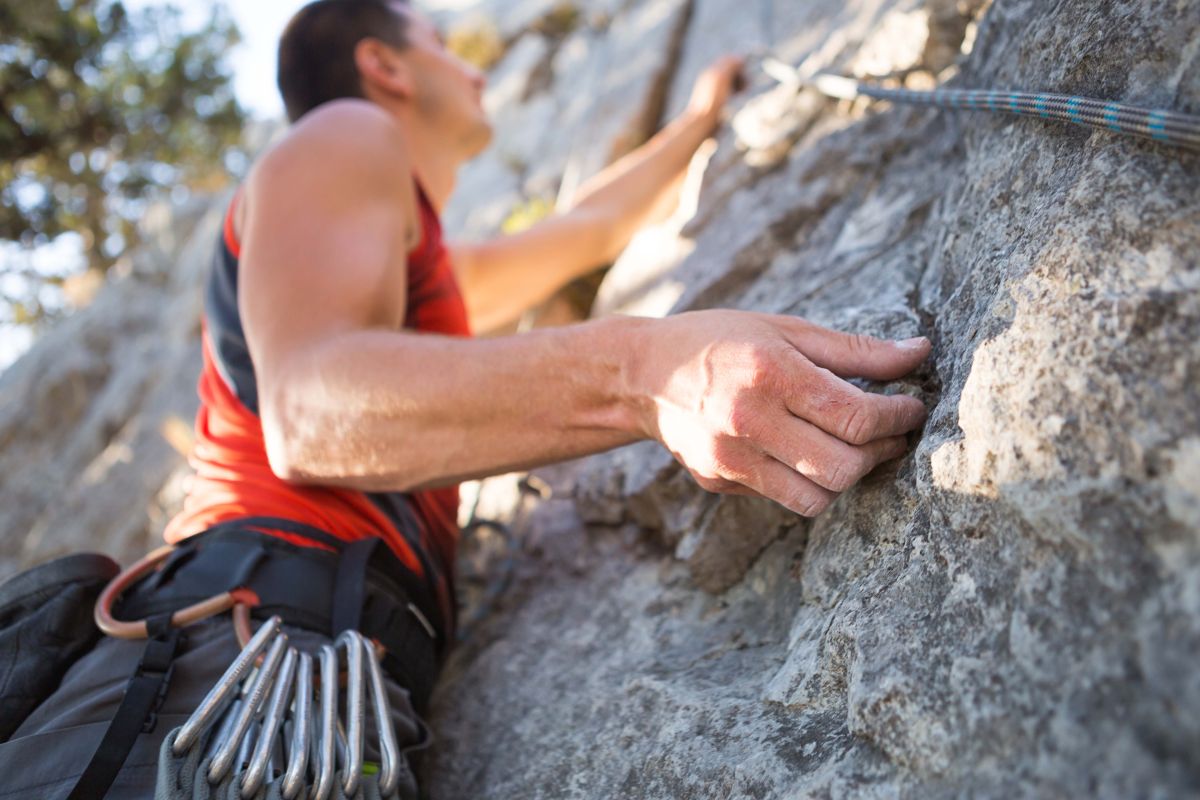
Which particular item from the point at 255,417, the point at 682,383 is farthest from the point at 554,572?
the point at 682,383

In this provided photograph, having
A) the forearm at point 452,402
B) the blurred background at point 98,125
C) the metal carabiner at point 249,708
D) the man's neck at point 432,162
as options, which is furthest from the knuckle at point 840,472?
the blurred background at point 98,125

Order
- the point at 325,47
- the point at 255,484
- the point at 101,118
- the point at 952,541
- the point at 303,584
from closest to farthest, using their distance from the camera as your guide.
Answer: the point at 952,541, the point at 303,584, the point at 255,484, the point at 325,47, the point at 101,118

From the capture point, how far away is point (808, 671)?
127cm

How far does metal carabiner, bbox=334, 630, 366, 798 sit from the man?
113mm

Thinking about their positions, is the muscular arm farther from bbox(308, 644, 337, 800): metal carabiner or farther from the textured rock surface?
the textured rock surface

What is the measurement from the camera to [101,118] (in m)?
9.76

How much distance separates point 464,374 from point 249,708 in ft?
2.33

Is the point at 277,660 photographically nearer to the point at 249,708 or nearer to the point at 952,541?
the point at 249,708

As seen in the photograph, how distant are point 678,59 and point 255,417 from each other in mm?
3238

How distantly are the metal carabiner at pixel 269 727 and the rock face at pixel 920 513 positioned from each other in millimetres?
482

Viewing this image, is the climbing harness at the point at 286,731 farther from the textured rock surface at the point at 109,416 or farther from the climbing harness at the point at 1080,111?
the textured rock surface at the point at 109,416

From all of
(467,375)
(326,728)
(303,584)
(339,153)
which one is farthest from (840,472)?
(339,153)

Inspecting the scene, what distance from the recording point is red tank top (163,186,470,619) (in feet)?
6.49

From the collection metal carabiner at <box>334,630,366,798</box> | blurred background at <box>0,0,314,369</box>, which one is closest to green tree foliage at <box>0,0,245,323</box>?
blurred background at <box>0,0,314,369</box>
